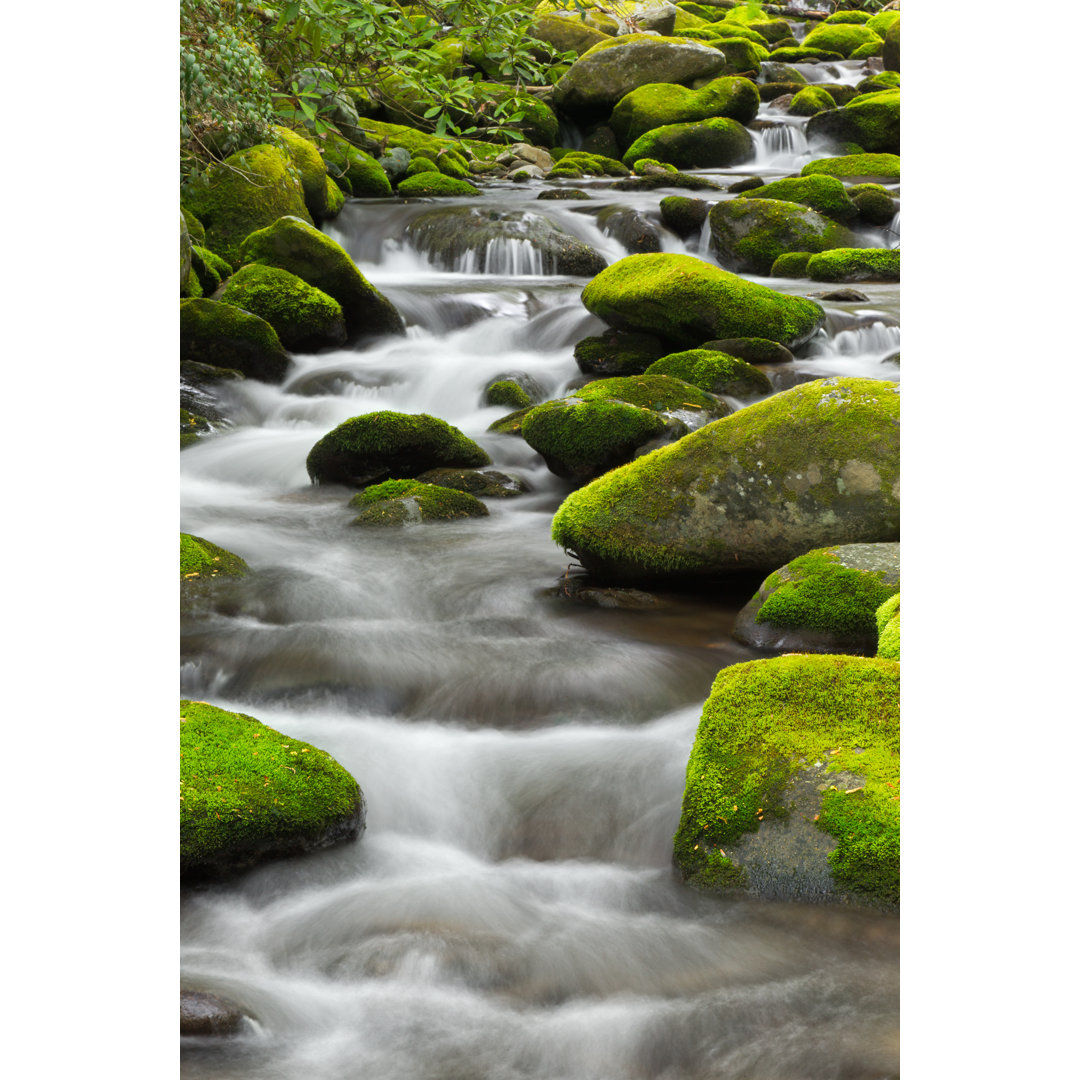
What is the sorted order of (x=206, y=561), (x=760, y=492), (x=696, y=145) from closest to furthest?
(x=760, y=492), (x=206, y=561), (x=696, y=145)

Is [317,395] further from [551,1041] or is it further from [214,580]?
[551,1041]

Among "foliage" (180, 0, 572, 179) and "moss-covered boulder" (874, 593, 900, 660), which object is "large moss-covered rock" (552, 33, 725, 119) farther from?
"moss-covered boulder" (874, 593, 900, 660)

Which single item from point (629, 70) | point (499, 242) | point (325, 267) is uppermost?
point (629, 70)

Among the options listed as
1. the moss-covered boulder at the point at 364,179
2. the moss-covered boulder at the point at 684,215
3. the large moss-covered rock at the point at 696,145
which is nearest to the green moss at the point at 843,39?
the large moss-covered rock at the point at 696,145

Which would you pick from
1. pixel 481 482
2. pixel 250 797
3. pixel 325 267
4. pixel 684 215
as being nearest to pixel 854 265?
pixel 684 215

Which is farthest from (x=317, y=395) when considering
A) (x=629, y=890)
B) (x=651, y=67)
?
(x=651, y=67)

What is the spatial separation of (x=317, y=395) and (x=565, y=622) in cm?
492

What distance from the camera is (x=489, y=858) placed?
10.4ft

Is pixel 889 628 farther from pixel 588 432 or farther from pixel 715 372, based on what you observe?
pixel 715 372

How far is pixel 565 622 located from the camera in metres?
4.82

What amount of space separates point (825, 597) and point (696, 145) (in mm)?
15982

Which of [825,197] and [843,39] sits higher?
[843,39]

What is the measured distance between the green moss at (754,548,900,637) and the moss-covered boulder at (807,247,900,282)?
7.87 meters

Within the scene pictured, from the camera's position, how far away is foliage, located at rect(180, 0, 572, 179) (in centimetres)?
438
